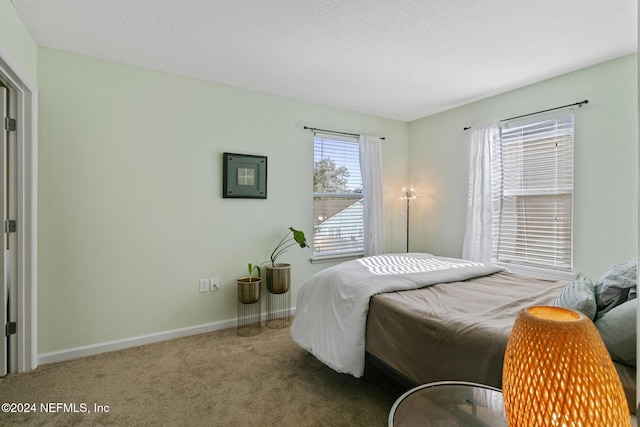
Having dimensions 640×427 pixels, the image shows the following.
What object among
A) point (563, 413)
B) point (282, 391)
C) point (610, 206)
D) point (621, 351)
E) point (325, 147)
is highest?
point (325, 147)

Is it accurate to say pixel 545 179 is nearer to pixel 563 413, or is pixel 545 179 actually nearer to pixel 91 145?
pixel 563 413

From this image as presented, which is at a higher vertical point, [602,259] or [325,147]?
Answer: [325,147]

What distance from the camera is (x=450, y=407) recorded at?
1.06 metres

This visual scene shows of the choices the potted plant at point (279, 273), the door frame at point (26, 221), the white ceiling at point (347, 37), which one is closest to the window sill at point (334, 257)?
the potted plant at point (279, 273)

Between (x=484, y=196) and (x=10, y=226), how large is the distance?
4.21 metres

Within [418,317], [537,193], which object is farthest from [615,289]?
[537,193]

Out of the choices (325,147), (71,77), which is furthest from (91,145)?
(325,147)

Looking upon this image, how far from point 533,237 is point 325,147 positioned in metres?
2.43

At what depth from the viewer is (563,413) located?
2.04 ft

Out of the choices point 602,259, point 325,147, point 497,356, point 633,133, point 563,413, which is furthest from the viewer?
point 325,147

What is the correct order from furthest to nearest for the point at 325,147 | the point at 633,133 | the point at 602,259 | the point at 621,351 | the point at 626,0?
the point at 325,147, the point at 602,259, the point at 633,133, the point at 626,0, the point at 621,351

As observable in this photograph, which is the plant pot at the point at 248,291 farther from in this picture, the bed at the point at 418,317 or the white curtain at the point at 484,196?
the white curtain at the point at 484,196

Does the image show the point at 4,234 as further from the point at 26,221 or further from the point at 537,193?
the point at 537,193

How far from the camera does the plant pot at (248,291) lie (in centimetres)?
311
